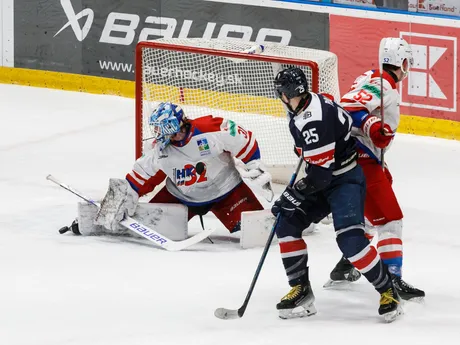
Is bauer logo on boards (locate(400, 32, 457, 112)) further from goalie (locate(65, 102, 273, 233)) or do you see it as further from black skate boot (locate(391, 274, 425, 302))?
black skate boot (locate(391, 274, 425, 302))

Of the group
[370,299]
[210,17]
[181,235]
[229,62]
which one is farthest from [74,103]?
[370,299]

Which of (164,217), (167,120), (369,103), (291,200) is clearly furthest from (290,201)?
(164,217)

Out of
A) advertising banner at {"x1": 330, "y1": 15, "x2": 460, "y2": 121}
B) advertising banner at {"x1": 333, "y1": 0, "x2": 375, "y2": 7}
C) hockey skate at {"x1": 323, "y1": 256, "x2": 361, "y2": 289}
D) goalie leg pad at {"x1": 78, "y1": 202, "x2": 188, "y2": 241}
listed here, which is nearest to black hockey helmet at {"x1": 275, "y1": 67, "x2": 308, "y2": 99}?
hockey skate at {"x1": 323, "y1": 256, "x2": 361, "y2": 289}

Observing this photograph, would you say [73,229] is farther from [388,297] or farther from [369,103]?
[388,297]

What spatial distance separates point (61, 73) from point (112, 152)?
6.27ft

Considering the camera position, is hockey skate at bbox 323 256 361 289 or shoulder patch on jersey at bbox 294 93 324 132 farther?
hockey skate at bbox 323 256 361 289

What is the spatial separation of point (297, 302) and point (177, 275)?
92 cm

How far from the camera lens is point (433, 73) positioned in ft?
30.2

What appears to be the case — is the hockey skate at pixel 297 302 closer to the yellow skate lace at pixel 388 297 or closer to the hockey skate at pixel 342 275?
the yellow skate lace at pixel 388 297

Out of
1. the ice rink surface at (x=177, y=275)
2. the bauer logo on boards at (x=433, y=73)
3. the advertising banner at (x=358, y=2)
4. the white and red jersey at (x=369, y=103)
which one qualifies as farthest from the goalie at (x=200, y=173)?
the advertising banner at (x=358, y=2)

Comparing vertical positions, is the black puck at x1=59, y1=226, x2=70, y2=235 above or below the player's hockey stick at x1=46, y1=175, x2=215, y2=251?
below

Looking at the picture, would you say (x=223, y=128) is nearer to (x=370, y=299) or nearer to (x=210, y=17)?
(x=370, y=299)

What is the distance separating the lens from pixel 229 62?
28.7 ft

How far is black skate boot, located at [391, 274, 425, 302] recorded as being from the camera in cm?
585
